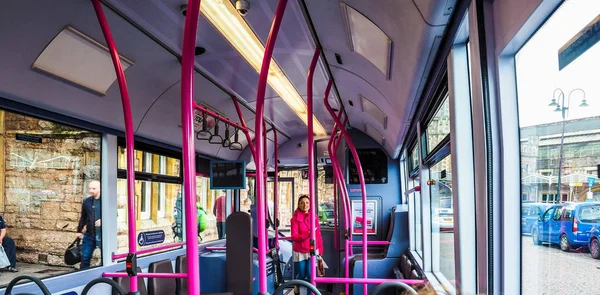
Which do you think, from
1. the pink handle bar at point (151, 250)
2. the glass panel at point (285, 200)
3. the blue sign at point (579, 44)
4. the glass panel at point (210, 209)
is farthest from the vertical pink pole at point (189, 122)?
the glass panel at point (285, 200)

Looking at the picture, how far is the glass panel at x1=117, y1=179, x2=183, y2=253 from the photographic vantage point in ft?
17.4

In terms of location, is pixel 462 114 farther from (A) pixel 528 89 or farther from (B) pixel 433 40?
(A) pixel 528 89

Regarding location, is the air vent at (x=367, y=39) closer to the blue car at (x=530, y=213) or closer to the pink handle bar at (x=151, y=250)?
the blue car at (x=530, y=213)

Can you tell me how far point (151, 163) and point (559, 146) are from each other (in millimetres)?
5415

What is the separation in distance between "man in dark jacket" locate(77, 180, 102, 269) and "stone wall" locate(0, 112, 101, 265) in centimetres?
8

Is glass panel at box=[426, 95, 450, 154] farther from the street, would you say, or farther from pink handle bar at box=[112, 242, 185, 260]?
pink handle bar at box=[112, 242, 185, 260]

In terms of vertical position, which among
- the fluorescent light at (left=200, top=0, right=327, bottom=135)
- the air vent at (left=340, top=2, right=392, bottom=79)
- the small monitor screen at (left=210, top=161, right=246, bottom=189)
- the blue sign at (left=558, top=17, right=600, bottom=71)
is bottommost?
the small monitor screen at (left=210, top=161, right=246, bottom=189)

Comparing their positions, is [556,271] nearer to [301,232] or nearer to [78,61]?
[78,61]

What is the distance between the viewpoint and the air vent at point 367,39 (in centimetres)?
301

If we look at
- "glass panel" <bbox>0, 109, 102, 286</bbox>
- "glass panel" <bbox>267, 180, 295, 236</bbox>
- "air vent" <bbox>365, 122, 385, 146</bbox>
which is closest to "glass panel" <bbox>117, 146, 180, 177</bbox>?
"glass panel" <bbox>0, 109, 102, 286</bbox>

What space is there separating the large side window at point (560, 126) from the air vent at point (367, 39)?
56.1 inches

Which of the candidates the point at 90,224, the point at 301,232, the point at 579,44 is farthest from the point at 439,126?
the point at 301,232

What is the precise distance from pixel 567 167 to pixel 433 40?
3.89 ft

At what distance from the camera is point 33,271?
4.04 meters
